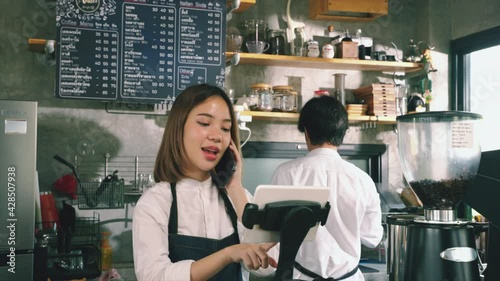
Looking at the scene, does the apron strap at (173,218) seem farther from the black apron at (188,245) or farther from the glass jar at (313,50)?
the glass jar at (313,50)

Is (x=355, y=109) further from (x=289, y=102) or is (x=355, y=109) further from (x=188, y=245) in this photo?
(x=188, y=245)

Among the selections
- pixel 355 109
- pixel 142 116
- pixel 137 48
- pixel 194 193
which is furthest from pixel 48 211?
pixel 355 109

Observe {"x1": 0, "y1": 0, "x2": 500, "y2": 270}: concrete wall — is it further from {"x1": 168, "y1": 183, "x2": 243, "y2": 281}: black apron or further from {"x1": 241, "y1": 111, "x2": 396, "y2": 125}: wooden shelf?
{"x1": 168, "y1": 183, "x2": 243, "y2": 281}: black apron

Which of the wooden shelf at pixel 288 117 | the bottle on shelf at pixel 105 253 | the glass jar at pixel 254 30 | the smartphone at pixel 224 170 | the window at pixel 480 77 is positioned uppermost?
the glass jar at pixel 254 30

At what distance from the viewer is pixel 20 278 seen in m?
2.87

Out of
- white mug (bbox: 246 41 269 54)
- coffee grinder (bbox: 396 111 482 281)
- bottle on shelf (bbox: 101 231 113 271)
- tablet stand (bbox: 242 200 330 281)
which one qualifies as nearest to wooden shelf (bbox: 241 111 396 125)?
white mug (bbox: 246 41 269 54)

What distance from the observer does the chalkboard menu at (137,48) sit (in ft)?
11.3

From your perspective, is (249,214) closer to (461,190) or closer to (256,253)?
(256,253)

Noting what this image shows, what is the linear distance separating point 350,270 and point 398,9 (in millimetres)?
2652

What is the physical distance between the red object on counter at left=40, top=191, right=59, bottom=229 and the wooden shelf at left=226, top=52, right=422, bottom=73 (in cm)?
141

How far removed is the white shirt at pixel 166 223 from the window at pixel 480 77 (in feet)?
9.02

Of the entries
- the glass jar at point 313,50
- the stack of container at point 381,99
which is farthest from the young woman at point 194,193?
the stack of container at point 381,99

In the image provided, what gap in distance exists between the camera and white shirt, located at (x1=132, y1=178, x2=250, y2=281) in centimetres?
158

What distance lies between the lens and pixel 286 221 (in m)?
1.24
